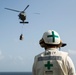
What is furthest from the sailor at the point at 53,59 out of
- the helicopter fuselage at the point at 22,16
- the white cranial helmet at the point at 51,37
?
the helicopter fuselage at the point at 22,16

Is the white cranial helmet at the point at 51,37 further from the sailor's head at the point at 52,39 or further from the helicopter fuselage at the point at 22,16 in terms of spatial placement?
the helicopter fuselage at the point at 22,16

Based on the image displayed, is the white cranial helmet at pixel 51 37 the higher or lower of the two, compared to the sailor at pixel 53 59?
higher

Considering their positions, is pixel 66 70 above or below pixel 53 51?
below

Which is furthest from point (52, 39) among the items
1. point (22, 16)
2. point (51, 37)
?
point (22, 16)

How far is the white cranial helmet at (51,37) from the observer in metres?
6.26

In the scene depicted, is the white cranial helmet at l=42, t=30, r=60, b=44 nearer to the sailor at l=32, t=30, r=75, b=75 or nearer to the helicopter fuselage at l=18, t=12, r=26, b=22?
the sailor at l=32, t=30, r=75, b=75

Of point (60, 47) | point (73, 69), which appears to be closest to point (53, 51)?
point (60, 47)

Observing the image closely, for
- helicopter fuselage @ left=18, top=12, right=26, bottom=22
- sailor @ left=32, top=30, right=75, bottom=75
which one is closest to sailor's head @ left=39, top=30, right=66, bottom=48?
sailor @ left=32, top=30, right=75, bottom=75

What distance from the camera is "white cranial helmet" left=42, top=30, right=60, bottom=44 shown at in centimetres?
626

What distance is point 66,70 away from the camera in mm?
6219

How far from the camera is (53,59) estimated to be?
6.35m

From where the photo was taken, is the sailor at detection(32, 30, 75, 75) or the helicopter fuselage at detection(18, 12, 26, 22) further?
the helicopter fuselage at detection(18, 12, 26, 22)

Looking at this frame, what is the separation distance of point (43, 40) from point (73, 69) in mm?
976

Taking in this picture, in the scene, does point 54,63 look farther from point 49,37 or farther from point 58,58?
point 49,37
